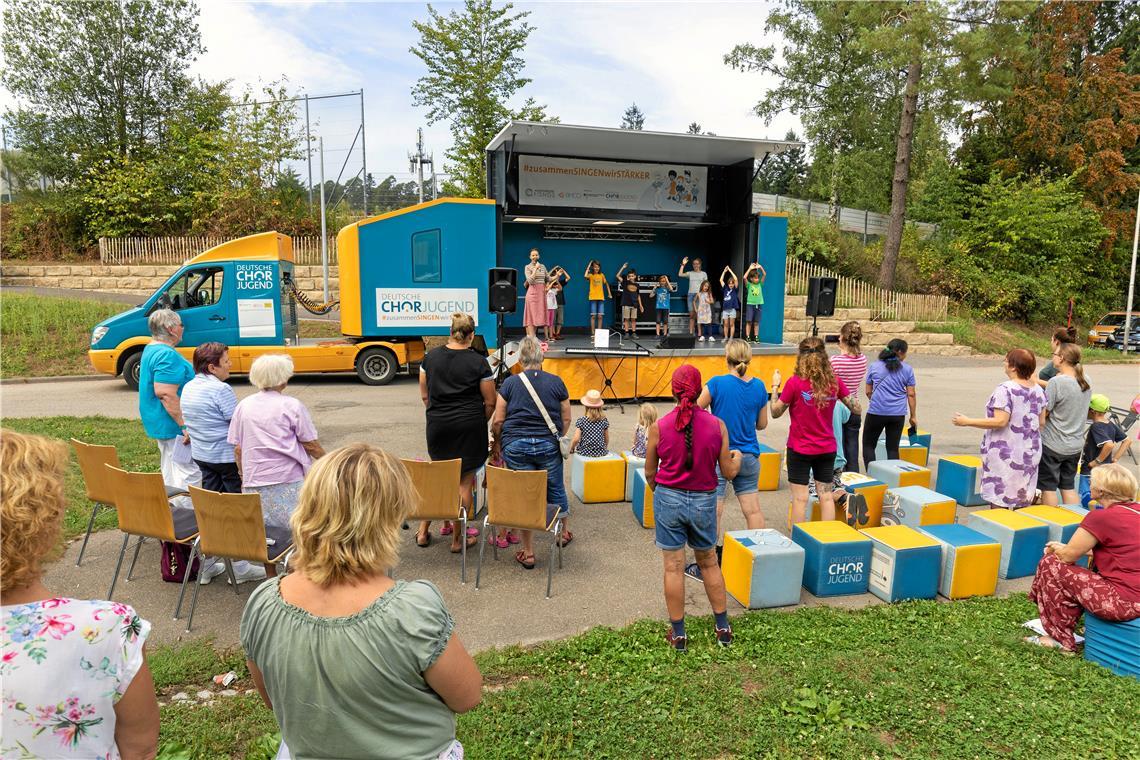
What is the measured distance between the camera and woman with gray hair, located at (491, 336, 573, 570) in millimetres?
4895

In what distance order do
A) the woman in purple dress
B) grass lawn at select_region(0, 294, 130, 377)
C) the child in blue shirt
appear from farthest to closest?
the child in blue shirt
grass lawn at select_region(0, 294, 130, 377)
the woman in purple dress

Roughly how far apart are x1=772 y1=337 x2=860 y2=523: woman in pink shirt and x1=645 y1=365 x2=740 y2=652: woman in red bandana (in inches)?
58.0

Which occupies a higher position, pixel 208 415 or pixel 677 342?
pixel 677 342

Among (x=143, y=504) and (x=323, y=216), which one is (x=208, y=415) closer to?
(x=143, y=504)

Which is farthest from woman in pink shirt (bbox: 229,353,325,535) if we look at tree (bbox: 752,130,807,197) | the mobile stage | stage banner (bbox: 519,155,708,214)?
tree (bbox: 752,130,807,197)

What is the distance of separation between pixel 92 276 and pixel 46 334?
5.94 m

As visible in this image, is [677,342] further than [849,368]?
Yes

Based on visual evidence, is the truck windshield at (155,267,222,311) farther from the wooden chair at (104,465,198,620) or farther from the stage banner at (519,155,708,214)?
the wooden chair at (104,465,198,620)

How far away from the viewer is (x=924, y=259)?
22938 millimetres

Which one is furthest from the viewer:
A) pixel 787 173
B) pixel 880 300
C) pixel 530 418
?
pixel 787 173

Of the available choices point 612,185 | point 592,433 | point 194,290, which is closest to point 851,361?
Result: point 592,433

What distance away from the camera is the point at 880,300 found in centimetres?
2045

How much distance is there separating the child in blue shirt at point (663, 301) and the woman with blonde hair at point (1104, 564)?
461 inches

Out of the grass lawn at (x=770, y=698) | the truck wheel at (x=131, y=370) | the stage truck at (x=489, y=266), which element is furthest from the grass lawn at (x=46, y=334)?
the grass lawn at (x=770, y=698)
